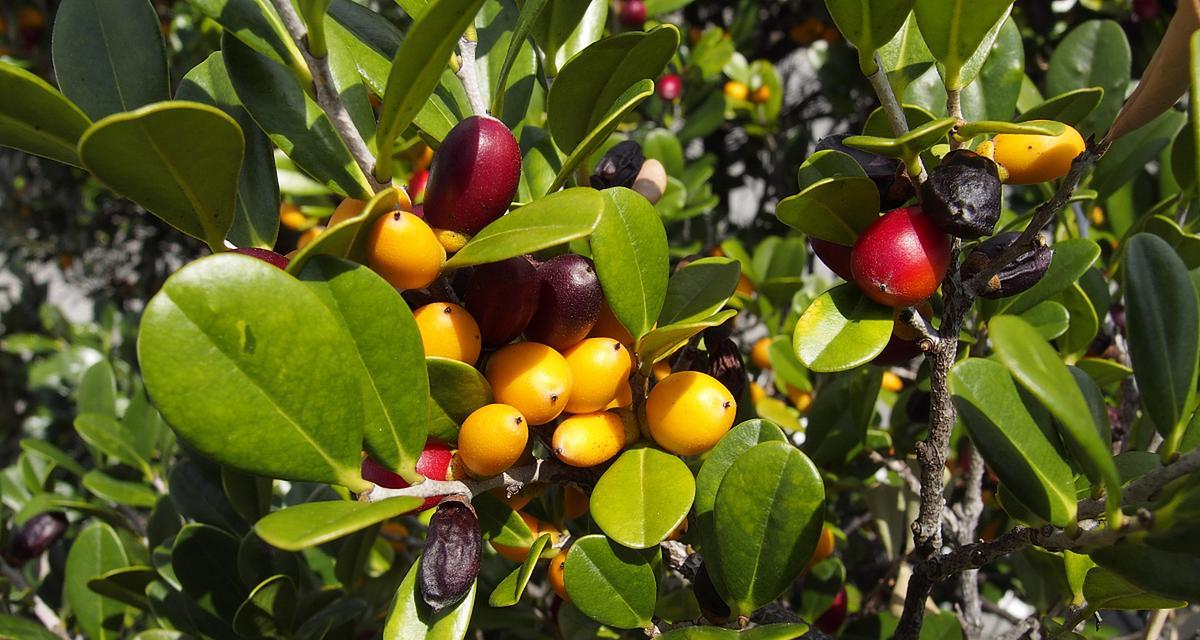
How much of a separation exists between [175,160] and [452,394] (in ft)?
0.97

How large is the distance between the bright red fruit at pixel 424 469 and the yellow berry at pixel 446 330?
0.34ft

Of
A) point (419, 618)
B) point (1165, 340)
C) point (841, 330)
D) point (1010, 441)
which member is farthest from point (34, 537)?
point (1165, 340)

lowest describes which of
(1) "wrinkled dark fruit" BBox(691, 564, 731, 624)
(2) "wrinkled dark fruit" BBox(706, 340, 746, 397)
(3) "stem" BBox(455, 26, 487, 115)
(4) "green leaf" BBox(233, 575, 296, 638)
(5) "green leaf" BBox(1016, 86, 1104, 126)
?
(4) "green leaf" BBox(233, 575, 296, 638)

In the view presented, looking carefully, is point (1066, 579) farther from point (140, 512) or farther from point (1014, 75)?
point (140, 512)

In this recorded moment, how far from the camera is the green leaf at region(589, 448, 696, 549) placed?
727mm

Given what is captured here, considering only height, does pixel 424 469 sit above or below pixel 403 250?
below

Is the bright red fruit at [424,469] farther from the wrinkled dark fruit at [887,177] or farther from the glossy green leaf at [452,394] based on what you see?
the wrinkled dark fruit at [887,177]

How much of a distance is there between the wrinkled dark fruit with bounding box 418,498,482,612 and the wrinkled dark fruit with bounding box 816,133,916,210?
493mm

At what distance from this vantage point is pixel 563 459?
78 centimetres

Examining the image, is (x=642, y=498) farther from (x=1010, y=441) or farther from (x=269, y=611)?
Result: (x=269, y=611)

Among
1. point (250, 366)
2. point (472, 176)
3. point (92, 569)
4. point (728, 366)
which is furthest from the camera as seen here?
point (92, 569)

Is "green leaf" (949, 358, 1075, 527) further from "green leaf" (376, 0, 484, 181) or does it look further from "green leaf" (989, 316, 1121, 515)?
"green leaf" (376, 0, 484, 181)

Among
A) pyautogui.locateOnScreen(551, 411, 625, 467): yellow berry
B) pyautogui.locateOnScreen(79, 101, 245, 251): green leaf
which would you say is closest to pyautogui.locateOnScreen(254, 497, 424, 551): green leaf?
pyautogui.locateOnScreen(551, 411, 625, 467): yellow berry

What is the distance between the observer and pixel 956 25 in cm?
74
